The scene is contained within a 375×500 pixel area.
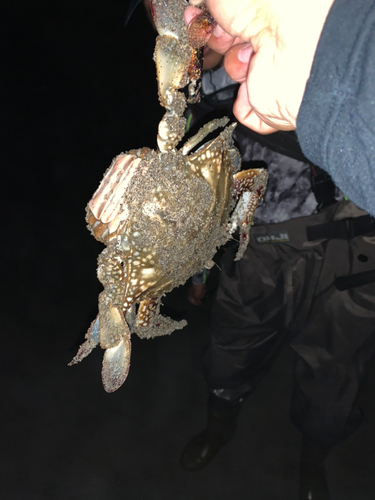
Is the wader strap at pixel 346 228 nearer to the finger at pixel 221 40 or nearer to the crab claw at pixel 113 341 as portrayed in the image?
the finger at pixel 221 40

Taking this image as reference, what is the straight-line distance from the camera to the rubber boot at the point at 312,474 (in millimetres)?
2227

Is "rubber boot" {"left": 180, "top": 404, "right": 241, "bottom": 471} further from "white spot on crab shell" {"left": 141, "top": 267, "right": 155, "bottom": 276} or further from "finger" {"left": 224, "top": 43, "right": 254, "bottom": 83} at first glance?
"finger" {"left": 224, "top": 43, "right": 254, "bottom": 83}

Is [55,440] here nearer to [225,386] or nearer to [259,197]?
[225,386]

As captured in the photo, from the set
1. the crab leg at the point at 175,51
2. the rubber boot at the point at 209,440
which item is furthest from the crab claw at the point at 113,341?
the rubber boot at the point at 209,440

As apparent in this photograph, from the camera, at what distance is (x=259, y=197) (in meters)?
1.19

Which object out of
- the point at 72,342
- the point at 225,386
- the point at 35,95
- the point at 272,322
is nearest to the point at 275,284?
the point at 272,322

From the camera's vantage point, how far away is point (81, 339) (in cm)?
277

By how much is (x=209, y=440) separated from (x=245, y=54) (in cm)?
236

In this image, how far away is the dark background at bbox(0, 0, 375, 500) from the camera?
236cm

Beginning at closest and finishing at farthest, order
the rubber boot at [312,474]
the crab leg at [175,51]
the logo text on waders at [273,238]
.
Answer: the crab leg at [175,51], the logo text on waders at [273,238], the rubber boot at [312,474]

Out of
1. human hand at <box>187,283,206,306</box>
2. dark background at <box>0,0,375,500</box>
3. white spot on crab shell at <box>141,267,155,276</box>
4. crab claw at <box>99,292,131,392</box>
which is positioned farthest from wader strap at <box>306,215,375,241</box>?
dark background at <box>0,0,375,500</box>

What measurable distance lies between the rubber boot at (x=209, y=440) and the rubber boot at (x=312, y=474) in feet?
1.60

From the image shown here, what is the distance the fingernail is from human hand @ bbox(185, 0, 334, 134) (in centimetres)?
21

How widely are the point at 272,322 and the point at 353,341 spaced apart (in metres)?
0.41
